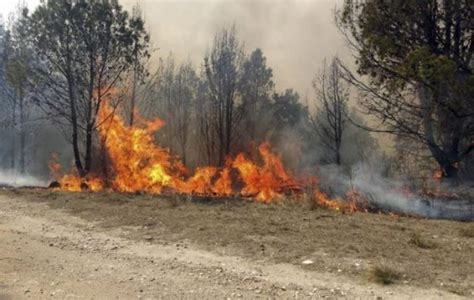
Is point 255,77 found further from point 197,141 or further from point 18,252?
point 18,252

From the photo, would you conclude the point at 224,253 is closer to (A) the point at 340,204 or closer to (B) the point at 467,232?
(B) the point at 467,232

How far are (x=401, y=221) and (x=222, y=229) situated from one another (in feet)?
15.4

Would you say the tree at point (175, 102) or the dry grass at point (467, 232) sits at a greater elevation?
the tree at point (175, 102)

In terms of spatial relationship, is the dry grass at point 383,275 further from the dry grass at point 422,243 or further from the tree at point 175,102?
the tree at point 175,102

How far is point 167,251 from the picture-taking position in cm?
820

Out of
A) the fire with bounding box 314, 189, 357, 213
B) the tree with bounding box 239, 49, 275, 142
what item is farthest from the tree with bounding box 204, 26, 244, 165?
the fire with bounding box 314, 189, 357, 213

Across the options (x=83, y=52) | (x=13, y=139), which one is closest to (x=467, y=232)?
(x=83, y=52)

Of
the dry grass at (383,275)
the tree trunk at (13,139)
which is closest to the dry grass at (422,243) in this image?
the dry grass at (383,275)

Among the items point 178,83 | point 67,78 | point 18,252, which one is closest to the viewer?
point 18,252

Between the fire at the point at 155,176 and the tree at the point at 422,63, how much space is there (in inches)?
199

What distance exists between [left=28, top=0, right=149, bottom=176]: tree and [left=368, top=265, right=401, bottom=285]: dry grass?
15.2 metres

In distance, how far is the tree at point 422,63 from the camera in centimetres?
1062

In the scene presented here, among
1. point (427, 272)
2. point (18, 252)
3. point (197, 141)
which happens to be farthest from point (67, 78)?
point (427, 272)

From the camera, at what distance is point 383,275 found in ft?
21.2
